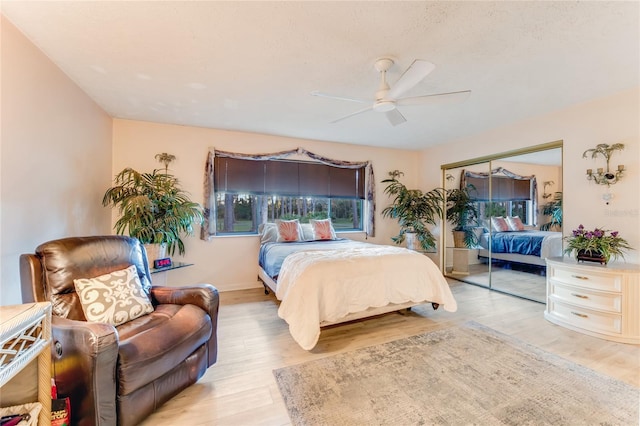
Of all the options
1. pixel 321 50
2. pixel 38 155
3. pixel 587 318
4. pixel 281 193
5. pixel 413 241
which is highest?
pixel 321 50

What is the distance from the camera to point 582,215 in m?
A: 3.12

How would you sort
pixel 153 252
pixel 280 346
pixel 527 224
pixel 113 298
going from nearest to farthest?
pixel 113 298, pixel 280 346, pixel 153 252, pixel 527 224

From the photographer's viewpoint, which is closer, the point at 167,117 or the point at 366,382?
Answer: the point at 366,382

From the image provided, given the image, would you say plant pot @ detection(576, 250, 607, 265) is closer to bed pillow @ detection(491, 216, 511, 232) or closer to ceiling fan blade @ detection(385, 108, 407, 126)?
bed pillow @ detection(491, 216, 511, 232)

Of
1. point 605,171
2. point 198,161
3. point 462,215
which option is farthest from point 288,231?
point 605,171

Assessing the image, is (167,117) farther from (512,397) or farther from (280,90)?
(512,397)

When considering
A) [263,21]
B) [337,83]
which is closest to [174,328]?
[263,21]

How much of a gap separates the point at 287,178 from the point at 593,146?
3973 mm

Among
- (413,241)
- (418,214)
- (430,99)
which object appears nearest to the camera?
(430,99)

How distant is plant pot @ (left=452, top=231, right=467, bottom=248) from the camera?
15.7ft

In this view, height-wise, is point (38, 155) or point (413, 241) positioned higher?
point (38, 155)

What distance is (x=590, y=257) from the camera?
2.75 meters

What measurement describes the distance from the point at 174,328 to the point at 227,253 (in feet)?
8.38

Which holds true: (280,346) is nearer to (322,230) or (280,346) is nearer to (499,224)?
(322,230)
